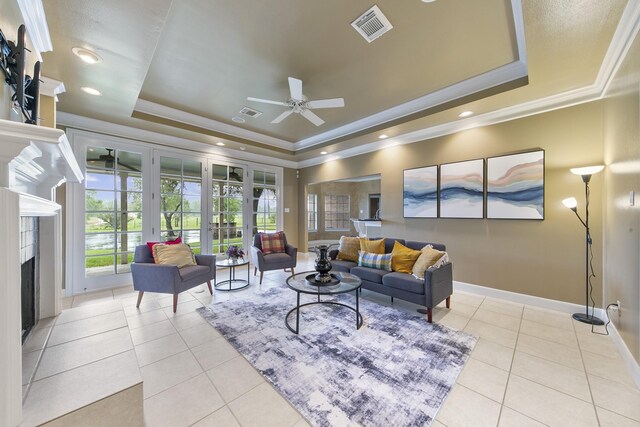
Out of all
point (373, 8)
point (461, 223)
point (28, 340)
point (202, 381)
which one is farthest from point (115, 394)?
point (461, 223)

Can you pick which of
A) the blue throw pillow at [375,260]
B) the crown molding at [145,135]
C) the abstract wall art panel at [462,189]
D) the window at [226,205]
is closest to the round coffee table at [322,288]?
the blue throw pillow at [375,260]

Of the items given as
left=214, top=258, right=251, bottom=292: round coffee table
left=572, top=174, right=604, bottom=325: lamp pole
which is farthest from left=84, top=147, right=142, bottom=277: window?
left=572, top=174, right=604, bottom=325: lamp pole

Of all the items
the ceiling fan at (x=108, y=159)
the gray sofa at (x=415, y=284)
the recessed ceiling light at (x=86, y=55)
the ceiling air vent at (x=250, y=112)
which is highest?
the ceiling air vent at (x=250, y=112)

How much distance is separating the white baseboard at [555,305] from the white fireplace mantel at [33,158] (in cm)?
384

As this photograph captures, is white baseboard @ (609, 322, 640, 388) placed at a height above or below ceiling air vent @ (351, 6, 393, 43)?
below

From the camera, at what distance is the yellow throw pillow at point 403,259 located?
10.1ft

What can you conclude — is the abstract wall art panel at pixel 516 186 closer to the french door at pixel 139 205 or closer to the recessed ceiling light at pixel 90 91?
the french door at pixel 139 205

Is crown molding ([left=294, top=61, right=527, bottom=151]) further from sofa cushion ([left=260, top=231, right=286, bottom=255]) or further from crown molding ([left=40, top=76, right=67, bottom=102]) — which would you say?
crown molding ([left=40, top=76, right=67, bottom=102])

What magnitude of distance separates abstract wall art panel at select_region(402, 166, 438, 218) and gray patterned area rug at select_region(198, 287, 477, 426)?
1.88m

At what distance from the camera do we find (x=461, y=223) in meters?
3.72

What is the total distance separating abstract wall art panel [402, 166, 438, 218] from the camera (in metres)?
3.98

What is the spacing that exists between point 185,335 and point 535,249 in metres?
4.29

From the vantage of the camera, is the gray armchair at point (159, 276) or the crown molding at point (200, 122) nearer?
the gray armchair at point (159, 276)

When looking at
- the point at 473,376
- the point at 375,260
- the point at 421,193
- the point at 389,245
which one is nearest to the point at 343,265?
the point at 375,260
